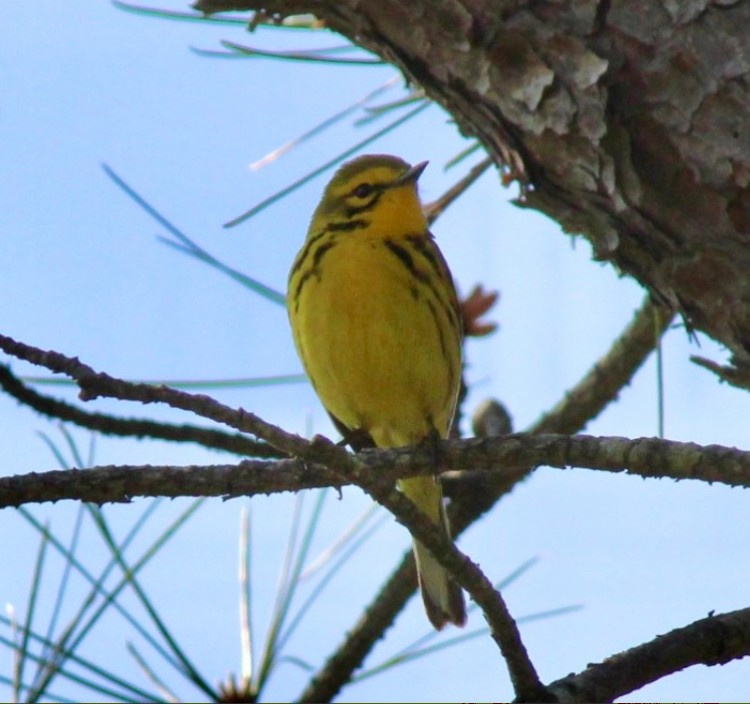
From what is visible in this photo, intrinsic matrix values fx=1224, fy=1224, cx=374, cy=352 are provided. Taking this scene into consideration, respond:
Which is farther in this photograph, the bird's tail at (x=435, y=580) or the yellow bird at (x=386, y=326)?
the yellow bird at (x=386, y=326)

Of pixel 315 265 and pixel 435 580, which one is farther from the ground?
pixel 315 265

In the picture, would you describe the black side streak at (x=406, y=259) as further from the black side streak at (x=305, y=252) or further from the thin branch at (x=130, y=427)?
the thin branch at (x=130, y=427)

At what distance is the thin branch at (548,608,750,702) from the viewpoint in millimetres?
1984

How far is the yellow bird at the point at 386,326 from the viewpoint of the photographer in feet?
13.0

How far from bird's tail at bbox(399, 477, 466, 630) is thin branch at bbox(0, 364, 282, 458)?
64 centimetres

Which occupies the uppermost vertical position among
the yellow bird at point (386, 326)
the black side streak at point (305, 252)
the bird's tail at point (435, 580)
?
the black side streak at point (305, 252)

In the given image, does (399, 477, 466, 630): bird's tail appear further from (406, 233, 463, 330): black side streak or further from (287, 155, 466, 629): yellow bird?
(406, 233, 463, 330): black side streak

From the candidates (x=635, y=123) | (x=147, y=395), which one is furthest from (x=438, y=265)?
(x=147, y=395)

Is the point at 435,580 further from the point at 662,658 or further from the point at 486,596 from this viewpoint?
the point at 486,596

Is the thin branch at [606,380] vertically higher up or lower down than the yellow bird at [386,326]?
lower down

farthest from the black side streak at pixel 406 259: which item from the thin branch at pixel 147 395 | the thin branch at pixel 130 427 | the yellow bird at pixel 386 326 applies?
the thin branch at pixel 147 395

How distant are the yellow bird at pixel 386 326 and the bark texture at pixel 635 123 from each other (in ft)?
4.32

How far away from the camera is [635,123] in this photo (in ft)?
8.34

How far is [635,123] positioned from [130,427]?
149 cm
